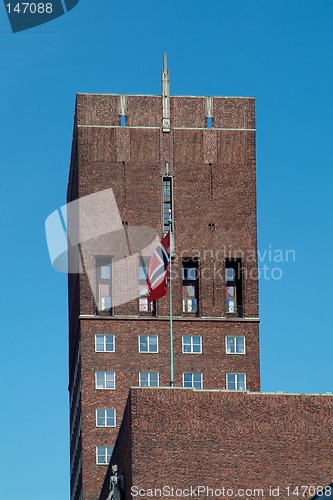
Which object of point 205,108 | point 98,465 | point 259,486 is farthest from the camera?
point 205,108

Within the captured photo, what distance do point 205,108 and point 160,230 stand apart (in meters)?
9.60

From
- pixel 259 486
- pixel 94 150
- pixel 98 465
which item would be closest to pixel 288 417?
pixel 259 486

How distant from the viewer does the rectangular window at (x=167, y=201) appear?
116250 mm

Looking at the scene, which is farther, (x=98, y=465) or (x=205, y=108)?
(x=205, y=108)

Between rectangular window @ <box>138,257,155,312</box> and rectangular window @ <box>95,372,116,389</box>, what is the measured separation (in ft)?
16.7

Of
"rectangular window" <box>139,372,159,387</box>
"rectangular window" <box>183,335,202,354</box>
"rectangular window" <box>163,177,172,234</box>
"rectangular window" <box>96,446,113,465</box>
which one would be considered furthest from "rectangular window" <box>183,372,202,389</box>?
"rectangular window" <box>163,177,172,234</box>

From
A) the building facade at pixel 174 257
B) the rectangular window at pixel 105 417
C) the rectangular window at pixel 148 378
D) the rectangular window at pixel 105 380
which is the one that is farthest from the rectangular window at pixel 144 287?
the rectangular window at pixel 105 417

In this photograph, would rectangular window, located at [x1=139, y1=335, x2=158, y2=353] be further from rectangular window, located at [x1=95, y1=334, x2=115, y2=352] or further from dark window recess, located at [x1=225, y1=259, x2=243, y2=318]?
dark window recess, located at [x1=225, y1=259, x2=243, y2=318]

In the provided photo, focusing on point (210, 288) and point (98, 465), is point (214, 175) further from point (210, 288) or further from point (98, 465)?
point (98, 465)

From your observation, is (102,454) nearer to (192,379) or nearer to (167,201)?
(192,379)

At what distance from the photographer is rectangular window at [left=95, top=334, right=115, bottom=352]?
11388cm

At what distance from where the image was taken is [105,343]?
374 ft

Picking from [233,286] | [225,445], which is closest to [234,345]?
[233,286]

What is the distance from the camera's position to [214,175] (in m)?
118
